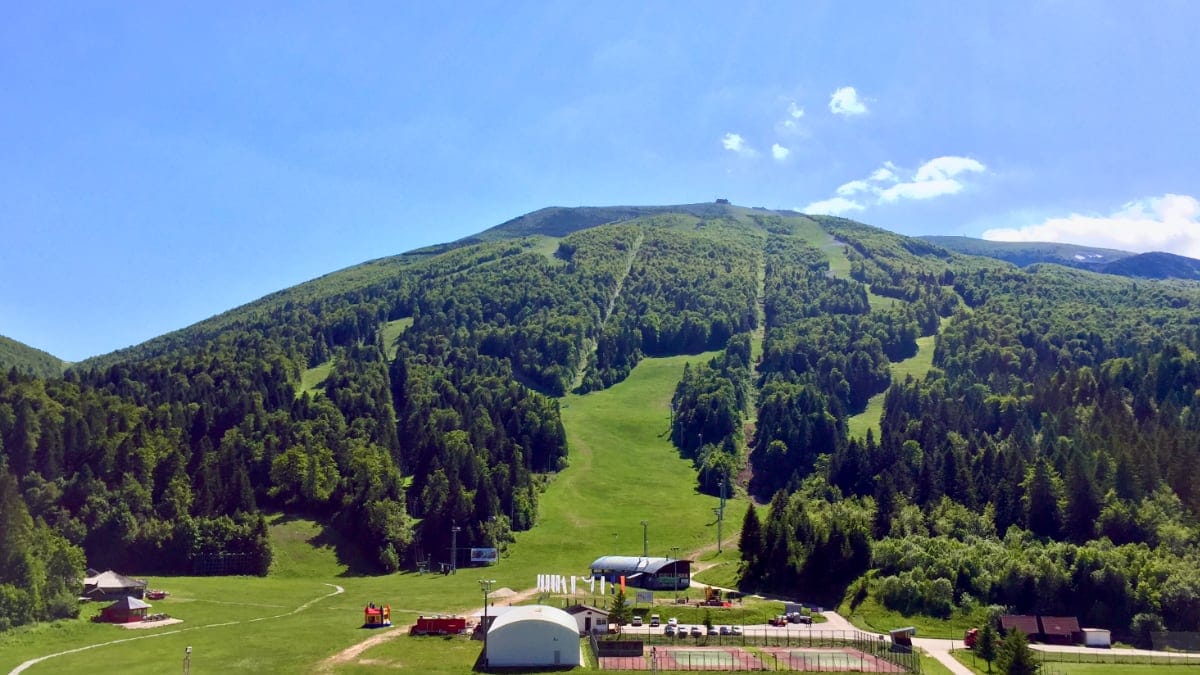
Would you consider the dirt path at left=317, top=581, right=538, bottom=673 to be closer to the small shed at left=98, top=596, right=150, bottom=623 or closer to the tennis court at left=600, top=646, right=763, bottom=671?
the tennis court at left=600, top=646, right=763, bottom=671

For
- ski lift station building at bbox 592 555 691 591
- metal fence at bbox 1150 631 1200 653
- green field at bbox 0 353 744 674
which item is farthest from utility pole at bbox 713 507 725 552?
metal fence at bbox 1150 631 1200 653

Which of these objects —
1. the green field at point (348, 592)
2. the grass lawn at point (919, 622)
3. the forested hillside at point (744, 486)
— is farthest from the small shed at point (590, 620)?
the forested hillside at point (744, 486)

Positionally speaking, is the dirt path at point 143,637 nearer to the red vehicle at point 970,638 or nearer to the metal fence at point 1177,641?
the red vehicle at point 970,638

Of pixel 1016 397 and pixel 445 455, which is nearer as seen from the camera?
pixel 445 455

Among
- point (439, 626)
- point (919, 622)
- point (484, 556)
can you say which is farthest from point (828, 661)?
point (484, 556)

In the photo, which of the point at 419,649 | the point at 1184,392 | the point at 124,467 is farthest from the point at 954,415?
the point at 124,467

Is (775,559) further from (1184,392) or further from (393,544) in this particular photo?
(1184,392)

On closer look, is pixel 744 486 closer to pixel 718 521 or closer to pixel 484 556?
pixel 718 521
